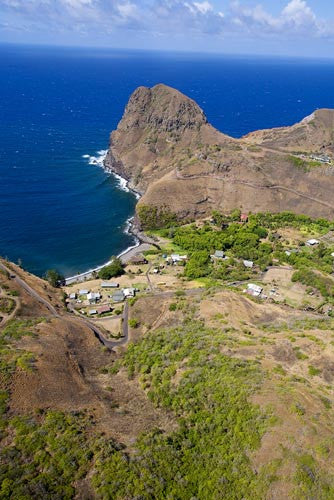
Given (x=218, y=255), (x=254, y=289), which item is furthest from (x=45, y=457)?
(x=218, y=255)

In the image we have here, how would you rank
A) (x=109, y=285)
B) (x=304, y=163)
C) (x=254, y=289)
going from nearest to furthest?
(x=254, y=289) → (x=109, y=285) → (x=304, y=163)

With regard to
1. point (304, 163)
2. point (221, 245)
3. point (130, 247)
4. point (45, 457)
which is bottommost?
point (130, 247)

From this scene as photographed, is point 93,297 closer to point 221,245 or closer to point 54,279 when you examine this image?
point 54,279

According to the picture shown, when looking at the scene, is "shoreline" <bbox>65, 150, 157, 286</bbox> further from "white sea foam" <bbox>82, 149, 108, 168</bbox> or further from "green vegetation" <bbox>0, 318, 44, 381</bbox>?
"green vegetation" <bbox>0, 318, 44, 381</bbox>

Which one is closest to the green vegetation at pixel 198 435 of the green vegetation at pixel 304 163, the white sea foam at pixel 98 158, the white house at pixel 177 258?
the white house at pixel 177 258

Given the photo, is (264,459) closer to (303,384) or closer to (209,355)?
(303,384)

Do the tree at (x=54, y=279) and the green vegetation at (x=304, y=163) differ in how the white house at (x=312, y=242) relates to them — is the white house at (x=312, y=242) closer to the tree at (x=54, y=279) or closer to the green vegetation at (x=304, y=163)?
the green vegetation at (x=304, y=163)

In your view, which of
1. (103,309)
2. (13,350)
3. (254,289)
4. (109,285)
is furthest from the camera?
(109,285)

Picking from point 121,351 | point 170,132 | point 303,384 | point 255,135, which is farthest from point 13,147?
point 303,384
